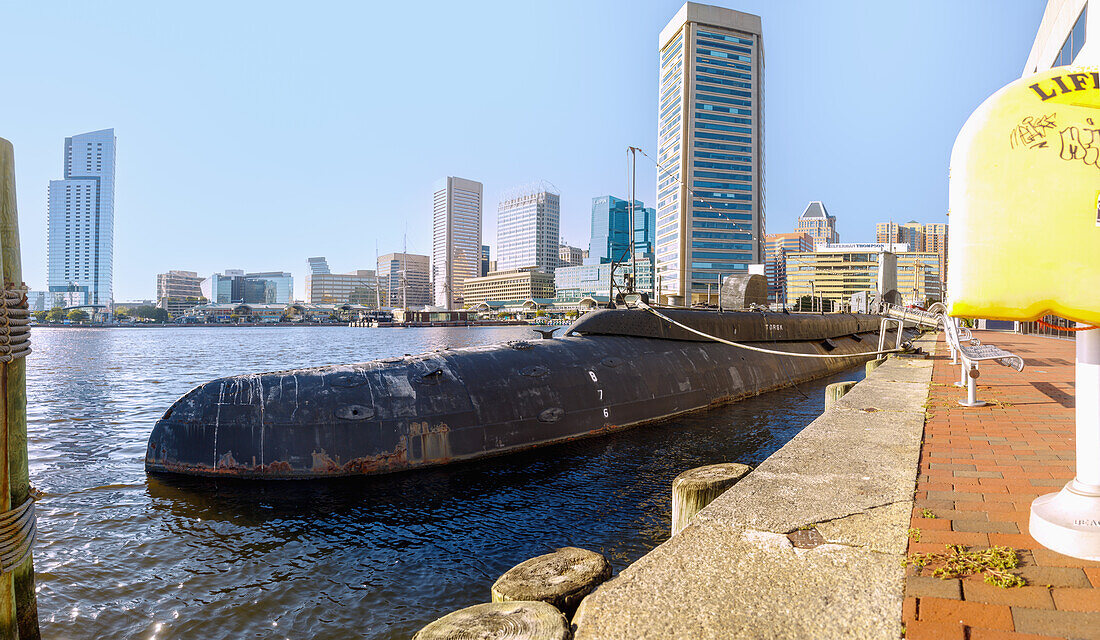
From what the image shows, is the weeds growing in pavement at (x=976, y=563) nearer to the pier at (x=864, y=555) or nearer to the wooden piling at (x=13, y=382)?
the pier at (x=864, y=555)

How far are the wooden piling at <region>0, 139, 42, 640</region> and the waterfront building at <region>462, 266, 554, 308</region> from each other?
154 meters

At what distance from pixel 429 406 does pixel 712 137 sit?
10018 centimetres

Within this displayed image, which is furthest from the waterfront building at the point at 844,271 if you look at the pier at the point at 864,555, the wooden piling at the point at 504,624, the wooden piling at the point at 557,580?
the wooden piling at the point at 504,624

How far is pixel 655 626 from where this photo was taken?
245 centimetres

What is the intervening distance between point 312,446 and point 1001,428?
8595 mm

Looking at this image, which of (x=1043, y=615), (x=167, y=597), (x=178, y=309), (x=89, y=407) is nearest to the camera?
(x=1043, y=615)

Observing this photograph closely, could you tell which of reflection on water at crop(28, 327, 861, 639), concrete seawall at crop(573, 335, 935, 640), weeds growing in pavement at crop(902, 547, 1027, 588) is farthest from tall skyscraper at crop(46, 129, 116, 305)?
weeds growing in pavement at crop(902, 547, 1027, 588)

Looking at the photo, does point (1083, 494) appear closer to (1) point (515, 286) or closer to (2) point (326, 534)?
(2) point (326, 534)

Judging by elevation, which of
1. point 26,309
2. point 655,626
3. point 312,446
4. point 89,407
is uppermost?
point 26,309

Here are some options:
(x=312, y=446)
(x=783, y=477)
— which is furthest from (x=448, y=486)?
(x=783, y=477)

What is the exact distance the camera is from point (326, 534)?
22.5 ft

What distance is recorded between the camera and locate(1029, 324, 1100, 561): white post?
9.00ft

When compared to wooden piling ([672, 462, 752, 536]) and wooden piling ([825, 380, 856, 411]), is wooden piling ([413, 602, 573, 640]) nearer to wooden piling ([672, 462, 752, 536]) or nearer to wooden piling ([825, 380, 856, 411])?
wooden piling ([672, 462, 752, 536])

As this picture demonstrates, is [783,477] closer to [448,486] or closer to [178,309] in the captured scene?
[448,486]
